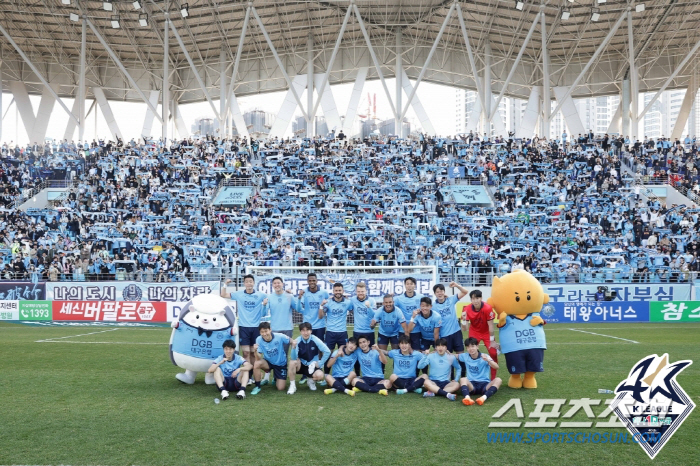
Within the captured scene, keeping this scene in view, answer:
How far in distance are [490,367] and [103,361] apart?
7701 mm

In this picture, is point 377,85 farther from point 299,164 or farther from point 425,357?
point 425,357

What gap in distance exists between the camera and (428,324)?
10.8 metres

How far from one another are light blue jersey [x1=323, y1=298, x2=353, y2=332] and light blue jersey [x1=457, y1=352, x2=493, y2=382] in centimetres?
234

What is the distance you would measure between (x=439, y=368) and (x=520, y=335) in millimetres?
1341

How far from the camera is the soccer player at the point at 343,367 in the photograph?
32.8ft

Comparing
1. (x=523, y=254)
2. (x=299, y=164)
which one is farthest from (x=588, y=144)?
(x=299, y=164)

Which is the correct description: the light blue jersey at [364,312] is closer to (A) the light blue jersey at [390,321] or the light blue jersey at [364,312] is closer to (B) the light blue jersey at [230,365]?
(A) the light blue jersey at [390,321]

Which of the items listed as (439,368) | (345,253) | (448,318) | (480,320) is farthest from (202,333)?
(345,253)

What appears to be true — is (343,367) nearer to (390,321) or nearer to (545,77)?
(390,321)

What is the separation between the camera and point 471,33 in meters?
43.5

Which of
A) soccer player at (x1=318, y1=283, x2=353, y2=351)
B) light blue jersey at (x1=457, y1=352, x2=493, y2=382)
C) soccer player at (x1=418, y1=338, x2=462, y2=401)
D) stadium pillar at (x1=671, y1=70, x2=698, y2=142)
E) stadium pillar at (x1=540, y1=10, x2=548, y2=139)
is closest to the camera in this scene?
light blue jersey at (x1=457, y1=352, x2=493, y2=382)

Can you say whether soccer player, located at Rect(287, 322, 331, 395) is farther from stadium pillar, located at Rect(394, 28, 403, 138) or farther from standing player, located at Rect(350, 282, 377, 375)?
stadium pillar, located at Rect(394, 28, 403, 138)

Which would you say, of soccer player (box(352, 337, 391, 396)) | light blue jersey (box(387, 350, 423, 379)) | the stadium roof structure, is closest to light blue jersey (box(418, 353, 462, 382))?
light blue jersey (box(387, 350, 423, 379))

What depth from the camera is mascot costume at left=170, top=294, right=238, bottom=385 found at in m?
10.3
